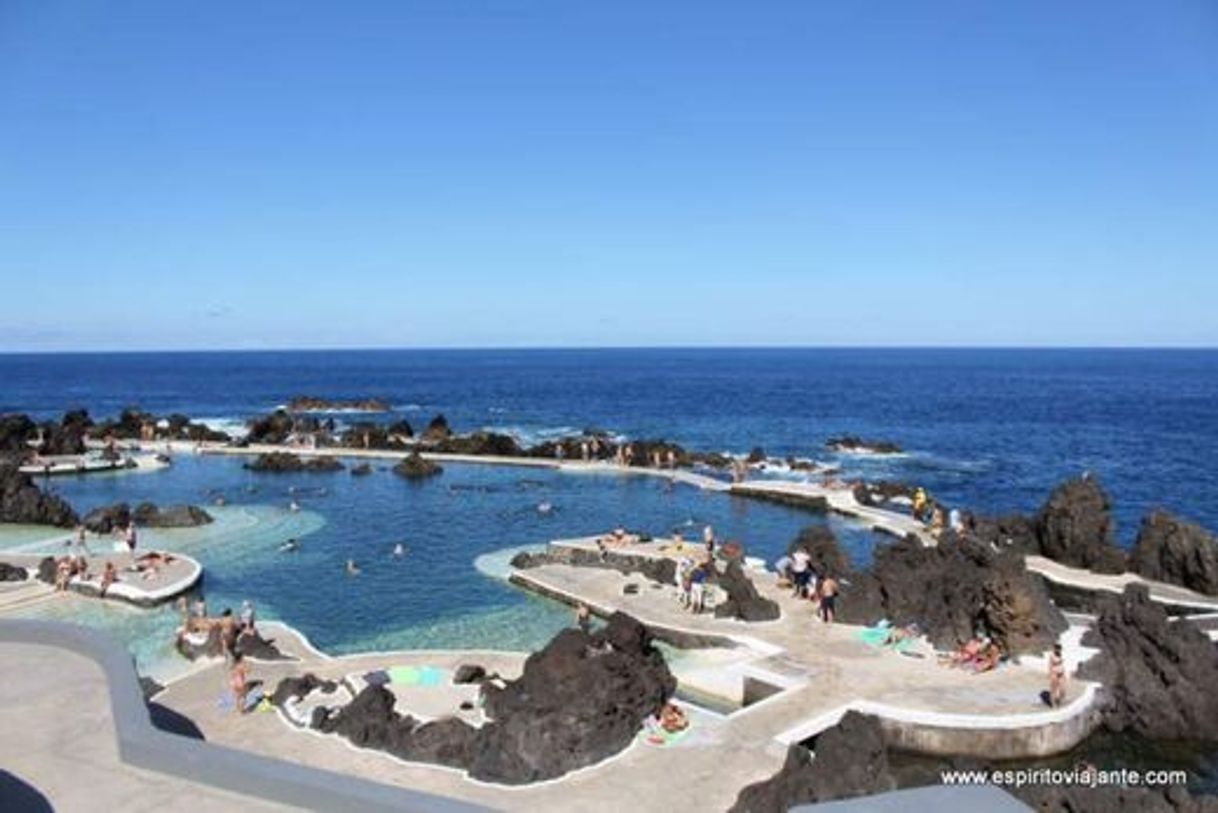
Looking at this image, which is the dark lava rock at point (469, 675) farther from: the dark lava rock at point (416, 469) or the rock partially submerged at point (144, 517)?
the dark lava rock at point (416, 469)

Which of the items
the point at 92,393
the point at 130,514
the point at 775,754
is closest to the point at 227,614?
the point at 775,754

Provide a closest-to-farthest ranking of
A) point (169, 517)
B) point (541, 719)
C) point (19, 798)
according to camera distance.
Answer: point (19, 798), point (541, 719), point (169, 517)

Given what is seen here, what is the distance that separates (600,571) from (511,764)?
1883cm

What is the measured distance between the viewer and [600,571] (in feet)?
126

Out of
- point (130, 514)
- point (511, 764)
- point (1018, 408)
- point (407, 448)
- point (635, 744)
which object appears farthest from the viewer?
point (1018, 408)

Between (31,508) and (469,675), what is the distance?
33.7 meters

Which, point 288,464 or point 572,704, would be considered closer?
point 572,704

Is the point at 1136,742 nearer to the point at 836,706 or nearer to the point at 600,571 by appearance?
the point at 836,706

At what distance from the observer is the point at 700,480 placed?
63.5 m

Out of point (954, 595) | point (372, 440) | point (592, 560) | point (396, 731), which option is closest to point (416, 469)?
point (372, 440)

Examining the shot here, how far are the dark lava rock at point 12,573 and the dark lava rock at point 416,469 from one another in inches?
1110

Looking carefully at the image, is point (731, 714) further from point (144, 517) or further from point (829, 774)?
point (144, 517)

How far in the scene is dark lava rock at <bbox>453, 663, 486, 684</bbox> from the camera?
2498 cm

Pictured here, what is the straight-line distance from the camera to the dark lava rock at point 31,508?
4828cm
